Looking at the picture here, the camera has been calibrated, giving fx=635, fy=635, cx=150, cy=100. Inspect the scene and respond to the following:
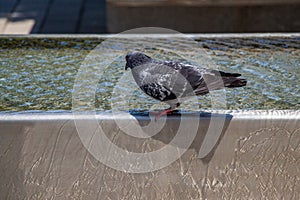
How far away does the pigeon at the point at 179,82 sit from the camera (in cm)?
289

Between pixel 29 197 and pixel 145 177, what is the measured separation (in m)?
0.56

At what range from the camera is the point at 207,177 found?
2.99m

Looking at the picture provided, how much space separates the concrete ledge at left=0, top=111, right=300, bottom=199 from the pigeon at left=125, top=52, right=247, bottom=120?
0.33 ft

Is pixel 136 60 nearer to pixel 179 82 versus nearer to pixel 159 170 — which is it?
pixel 179 82

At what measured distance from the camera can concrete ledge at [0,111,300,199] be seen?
2.90m

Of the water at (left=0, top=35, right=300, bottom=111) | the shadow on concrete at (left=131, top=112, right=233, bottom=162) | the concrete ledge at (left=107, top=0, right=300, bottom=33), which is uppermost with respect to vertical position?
the shadow on concrete at (left=131, top=112, right=233, bottom=162)

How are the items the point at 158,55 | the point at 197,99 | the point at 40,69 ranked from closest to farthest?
the point at 197,99 < the point at 40,69 < the point at 158,55

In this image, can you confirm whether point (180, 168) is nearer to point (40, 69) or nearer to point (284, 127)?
point (284, 127)

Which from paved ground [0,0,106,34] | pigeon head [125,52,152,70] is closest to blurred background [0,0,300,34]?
paved ground [0,0,106,34]

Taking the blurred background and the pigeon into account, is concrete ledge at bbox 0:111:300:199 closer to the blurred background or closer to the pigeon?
the pigeon

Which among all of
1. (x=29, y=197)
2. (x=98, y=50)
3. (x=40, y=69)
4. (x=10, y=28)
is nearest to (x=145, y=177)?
(x=29, y=197)

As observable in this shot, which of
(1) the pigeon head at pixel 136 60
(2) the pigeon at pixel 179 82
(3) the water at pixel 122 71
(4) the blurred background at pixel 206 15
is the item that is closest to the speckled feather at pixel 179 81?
(2) the pigeon at pixel 179 82

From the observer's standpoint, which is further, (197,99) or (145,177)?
(197,99)

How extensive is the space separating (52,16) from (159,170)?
5.02m
